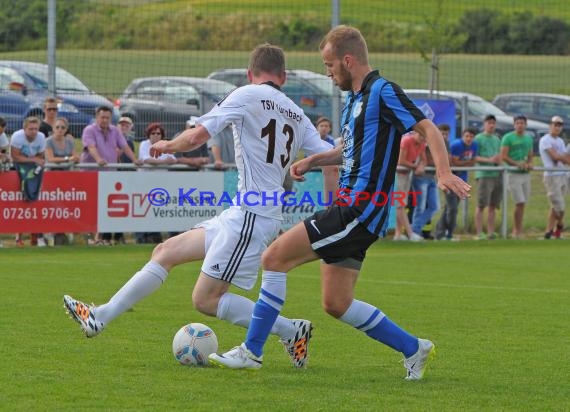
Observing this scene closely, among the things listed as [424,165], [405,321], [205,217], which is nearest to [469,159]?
[424,165]

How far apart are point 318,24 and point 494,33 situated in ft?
14.8

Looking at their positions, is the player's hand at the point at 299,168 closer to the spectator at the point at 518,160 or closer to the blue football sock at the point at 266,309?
the blue football sock at the point at 266,309

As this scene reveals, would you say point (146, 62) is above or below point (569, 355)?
above

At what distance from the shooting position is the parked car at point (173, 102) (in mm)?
21250

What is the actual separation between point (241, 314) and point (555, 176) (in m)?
14.6

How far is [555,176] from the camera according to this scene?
21.7m

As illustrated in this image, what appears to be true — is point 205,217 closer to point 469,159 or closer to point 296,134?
point 469,159

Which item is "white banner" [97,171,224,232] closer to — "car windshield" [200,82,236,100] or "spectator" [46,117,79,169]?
"spectator" [46,117,79,169]

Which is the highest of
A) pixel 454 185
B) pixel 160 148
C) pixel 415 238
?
pixel 160 148

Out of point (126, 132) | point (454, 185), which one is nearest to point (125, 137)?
point (126, 132)

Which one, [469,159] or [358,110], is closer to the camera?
[358,110]

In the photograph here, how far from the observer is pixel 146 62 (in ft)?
76.9

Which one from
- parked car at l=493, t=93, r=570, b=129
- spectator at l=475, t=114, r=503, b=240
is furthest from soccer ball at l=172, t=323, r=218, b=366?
parked car at l=493, t=93, r=570, b=129

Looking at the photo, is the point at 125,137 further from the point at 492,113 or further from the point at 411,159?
the point at 492,113
